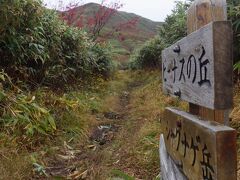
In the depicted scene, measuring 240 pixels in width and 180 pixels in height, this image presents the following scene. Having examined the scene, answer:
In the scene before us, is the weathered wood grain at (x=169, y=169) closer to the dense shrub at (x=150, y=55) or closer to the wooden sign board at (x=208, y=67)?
the wooden sign board at (x=208, y=67)

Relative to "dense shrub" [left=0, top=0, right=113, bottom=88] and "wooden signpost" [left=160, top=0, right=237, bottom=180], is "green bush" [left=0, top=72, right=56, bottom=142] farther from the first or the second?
"wooden signpost" [left=160, top=0, right=237, bottom=180]

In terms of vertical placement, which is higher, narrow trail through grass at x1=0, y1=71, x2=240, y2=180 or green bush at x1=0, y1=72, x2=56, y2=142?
green bush at x1=0, y1=72, x2=56, y2=142

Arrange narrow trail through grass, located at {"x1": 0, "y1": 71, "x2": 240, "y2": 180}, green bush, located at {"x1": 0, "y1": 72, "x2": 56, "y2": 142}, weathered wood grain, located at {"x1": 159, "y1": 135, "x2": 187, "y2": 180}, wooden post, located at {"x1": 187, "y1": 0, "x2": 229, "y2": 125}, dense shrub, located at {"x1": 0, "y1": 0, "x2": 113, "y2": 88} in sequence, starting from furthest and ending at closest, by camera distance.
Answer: dense shrub, located at {"x1": 0, "y1": 0, "x2": 113, "y2": 88}
green bush, located at {"x1": 0, "y1": 72, "x2": 56, "y2": 142}
narrow trail through grass, located at {"x1": 0, "y1": 71, "x2": 240, "y2": 180}
weathered wood grain, located at {"x1": 159, "y1": 135, "x2": 187, "y2": 180}
wooden post, located at {"x1": 187, "y1": 0, "x2": 229, "y2": 125}

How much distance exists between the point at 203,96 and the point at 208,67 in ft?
0.49

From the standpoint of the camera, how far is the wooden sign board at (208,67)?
1363 millimetres

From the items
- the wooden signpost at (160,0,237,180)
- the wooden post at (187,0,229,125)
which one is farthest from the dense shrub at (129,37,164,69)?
the wooden post at (187,0,229,125)

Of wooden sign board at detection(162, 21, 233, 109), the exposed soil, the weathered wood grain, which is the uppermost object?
wooden sign board at detection(162, 21, 233, 109)

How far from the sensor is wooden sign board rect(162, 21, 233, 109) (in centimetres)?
136

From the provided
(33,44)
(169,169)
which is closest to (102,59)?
(33,44)

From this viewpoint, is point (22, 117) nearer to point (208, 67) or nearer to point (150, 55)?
point (208, 67)

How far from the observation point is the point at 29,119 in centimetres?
421

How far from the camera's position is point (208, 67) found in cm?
144

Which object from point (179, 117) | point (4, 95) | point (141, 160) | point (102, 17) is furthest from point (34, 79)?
point (102, 17)

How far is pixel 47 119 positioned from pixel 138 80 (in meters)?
10.7
